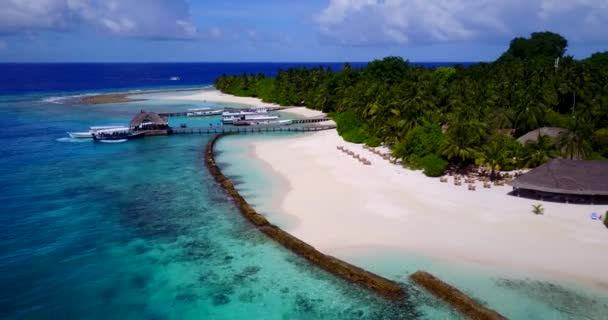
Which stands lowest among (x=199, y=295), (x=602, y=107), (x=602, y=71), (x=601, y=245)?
(x=199, y=295)

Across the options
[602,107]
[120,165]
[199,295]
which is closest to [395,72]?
[602,107]

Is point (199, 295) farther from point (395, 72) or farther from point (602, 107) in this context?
point (395, 72)

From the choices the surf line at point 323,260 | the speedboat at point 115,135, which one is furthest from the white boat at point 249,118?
the surf line at point 323,260

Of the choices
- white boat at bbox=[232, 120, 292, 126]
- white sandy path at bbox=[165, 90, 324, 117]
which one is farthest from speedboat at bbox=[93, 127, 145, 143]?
white sandy path at bbox=[165, 90, 324, 117]

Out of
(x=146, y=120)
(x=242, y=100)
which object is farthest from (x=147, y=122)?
(x=242, y=100)

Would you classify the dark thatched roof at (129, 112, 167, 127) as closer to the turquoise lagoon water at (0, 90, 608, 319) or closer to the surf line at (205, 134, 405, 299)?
the turquoise lagoon water at (0, 90, 608, 319)

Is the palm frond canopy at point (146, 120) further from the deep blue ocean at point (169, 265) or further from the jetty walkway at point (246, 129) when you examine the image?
the deep blue ocean at point (169, 265)
